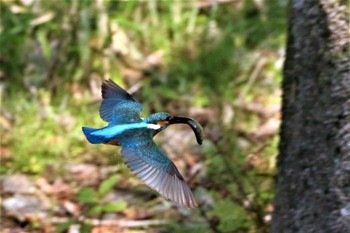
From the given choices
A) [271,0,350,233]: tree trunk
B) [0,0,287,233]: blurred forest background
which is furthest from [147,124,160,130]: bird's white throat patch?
[0,0,287,233]: blurred forest background

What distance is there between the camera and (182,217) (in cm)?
364

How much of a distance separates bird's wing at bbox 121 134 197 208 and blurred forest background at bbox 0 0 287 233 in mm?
2169

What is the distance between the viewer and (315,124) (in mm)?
2508

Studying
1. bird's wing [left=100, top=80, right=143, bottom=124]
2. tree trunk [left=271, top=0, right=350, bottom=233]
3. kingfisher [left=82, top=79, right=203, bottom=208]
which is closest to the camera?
kingfisher [left=82, top=79, right=203, bottom=208]

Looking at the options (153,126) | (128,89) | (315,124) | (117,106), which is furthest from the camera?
(128,89)

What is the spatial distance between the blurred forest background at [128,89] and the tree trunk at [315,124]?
90cm

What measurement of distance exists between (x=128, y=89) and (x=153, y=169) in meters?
3.51

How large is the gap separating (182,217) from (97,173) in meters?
0.80

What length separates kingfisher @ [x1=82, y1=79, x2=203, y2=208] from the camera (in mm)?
1306

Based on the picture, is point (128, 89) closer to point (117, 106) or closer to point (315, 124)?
point (315, 124)

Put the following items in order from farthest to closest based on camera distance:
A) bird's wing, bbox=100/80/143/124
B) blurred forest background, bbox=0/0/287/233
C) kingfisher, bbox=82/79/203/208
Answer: blurred forest background, bbox=0/0/287/233 → bird's wing, bbox=100/80/143/124 → kingfisher, bbox=82/79/203/208

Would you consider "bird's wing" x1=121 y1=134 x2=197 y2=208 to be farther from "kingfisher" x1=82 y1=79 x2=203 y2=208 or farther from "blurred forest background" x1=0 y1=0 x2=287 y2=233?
"blurred forest background" x1=0 y1=0 x2=287 y2=233

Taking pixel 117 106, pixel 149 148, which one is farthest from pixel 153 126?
pixel 117 106

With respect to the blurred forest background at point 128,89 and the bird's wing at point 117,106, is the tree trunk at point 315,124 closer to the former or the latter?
the blurred forest background at point 128,89
